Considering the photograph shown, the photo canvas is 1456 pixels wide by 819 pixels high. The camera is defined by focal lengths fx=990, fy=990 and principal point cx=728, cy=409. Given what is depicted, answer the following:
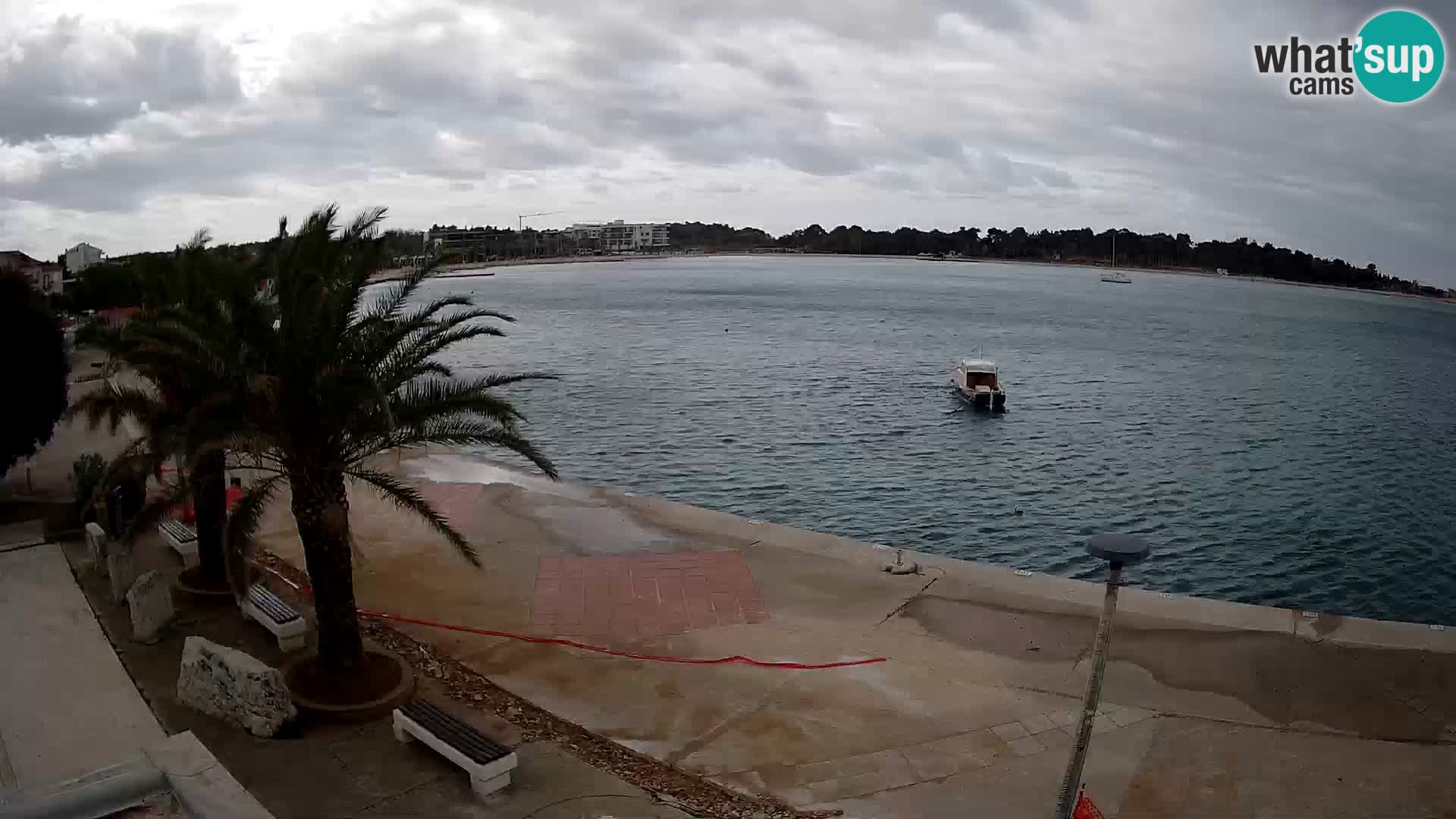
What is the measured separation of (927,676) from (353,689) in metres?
6.45

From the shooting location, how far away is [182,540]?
46.3ft

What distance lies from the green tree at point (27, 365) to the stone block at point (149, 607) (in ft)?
22.9

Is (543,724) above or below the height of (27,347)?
below

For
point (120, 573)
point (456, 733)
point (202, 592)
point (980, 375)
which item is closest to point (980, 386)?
point (980, 375)

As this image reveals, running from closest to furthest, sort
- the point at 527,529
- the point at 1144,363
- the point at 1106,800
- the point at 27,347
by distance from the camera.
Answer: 1. the point at 1106,800
2. the point at 27,347
3. the point at 527,529
4. the point at 1144,363

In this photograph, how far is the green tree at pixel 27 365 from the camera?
16.0 m

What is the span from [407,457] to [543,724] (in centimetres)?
1593

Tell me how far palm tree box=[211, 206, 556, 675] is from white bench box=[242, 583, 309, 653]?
1.20 meters

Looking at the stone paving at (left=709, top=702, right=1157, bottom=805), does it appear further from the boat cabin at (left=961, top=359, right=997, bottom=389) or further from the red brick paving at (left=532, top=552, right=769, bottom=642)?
the boat cabin at (left=961, top=359, right=997, bottom=389)

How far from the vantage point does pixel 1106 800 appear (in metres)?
8.91

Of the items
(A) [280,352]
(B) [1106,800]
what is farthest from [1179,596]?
(A) [280,352]

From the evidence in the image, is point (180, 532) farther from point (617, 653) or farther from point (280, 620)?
point (617, 653)

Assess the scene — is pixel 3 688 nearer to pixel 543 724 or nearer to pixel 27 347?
pixel 543 724

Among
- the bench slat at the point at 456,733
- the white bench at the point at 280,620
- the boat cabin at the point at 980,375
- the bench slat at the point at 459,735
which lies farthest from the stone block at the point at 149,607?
the boat cabin at the point at 980,375
